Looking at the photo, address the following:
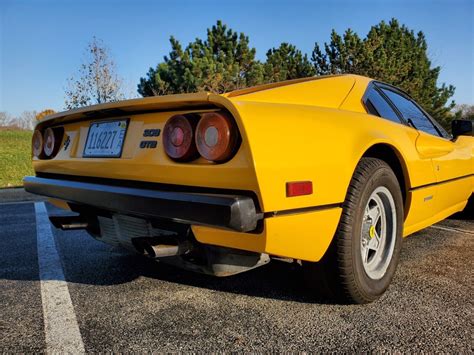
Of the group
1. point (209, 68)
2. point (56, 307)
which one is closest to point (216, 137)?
point (56, 307)

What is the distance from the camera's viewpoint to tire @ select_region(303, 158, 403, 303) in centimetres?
198

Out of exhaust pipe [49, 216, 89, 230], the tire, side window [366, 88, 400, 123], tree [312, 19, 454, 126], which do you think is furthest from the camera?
tree [312, 19, 454, 126]

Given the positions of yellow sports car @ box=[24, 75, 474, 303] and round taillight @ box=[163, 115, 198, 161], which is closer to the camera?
yellow sports car @ box=[24, 75, 474, 303]

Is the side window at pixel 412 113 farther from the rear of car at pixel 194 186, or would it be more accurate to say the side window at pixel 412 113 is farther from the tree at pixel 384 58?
the tree at pixel 384 58

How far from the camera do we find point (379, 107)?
2.70 meters

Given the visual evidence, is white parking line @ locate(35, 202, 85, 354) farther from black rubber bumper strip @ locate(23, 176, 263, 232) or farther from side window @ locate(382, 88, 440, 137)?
side window @ locate(382, 88, 440, 137)

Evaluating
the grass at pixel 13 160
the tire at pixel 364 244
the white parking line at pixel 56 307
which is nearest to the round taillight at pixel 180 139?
the tire at pixel 364 244

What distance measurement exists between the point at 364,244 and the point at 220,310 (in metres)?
0.88

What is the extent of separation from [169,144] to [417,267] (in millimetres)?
2012

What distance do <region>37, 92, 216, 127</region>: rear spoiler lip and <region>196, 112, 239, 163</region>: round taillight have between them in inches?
3.2

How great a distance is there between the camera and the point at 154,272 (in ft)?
9.00

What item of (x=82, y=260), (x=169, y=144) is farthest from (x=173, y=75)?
(x=169, y=144)

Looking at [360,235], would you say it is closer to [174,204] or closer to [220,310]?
[220,310]

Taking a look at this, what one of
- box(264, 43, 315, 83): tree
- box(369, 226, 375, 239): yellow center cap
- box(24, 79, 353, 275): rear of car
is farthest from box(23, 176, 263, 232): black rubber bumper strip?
box(264, 43, 315, 83): tree
